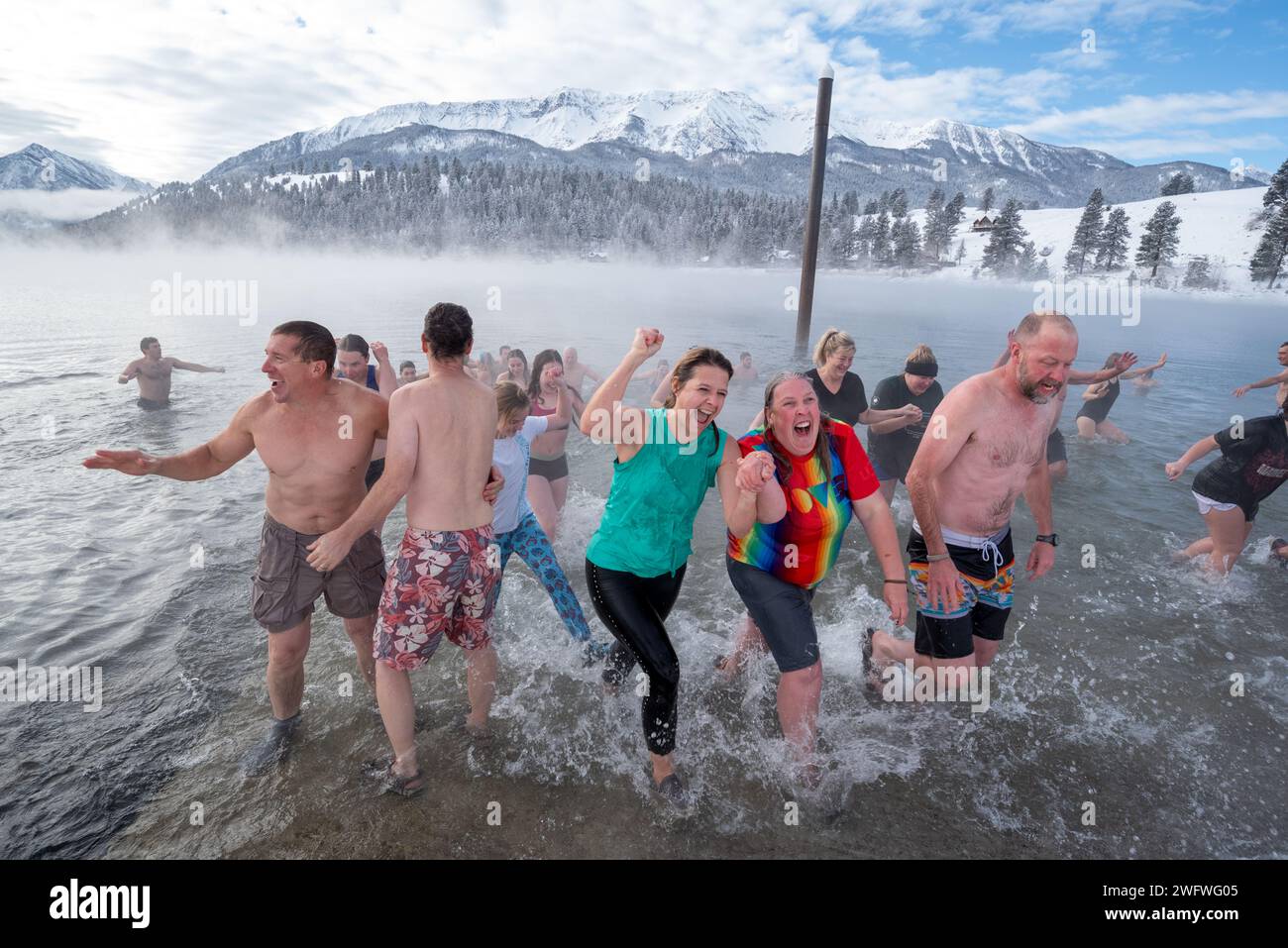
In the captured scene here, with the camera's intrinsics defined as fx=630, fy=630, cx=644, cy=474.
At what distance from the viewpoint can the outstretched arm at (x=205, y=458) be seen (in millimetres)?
2738

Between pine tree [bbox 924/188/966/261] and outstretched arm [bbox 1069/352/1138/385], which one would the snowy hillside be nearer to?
pine tree [bbox 924/188/966/261]

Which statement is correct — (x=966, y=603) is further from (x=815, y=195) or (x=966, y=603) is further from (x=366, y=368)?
(x=815, y=195)

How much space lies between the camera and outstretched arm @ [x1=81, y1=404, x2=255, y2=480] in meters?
2.74

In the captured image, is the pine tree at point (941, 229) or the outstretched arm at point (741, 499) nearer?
the outstretched arm at point (741, 499)

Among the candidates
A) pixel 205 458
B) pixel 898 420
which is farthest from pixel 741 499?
pixel 898 420

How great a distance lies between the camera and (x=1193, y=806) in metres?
3.17

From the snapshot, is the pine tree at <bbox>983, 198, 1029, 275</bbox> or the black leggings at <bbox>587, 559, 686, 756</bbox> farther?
the pine tree at <bbox>983, 198, 1029, 275</bbox>

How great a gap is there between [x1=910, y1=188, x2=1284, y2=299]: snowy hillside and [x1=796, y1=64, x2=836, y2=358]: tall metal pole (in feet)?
297

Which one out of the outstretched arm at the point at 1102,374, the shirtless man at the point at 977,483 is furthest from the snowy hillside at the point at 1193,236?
the shirtless man at the point at 977,483

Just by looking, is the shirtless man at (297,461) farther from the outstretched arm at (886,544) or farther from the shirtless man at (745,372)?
the shirtless man at (745,372)

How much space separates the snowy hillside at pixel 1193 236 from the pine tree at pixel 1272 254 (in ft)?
4.62

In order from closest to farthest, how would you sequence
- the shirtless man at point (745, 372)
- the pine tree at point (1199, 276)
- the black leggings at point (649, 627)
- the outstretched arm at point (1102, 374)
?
the black leggings at point (649, 627)
the outstretched arm at point (1102, 374)
the shirtless man at point (745, 372)
the pine tree at point (1199, 276)

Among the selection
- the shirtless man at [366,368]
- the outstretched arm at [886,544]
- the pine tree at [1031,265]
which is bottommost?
the outstretched arm at [886,544]

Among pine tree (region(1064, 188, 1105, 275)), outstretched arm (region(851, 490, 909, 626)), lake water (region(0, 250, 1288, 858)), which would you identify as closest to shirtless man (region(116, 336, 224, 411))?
lake water (region(0, 250, 1288, 858))
